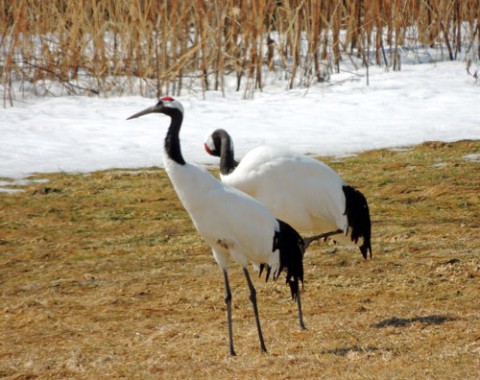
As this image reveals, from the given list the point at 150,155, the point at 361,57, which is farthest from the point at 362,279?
the point at 361,57

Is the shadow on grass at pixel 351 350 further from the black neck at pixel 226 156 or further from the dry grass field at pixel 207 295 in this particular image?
the black neck at pixel 226 156

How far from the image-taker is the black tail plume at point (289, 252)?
205 inches

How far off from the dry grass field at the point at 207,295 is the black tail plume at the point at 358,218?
24 centimetres

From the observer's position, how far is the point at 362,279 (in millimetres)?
6242

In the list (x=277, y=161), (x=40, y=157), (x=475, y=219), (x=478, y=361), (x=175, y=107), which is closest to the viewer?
(x=478, y=361)

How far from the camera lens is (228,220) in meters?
5.08

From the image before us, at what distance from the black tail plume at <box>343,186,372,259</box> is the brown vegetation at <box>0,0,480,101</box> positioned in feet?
19.8

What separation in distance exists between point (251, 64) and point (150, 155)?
2.84 metres

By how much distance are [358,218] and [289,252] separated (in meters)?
1.07

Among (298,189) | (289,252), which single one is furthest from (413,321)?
(298,189)

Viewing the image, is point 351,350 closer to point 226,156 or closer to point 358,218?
point 358,218

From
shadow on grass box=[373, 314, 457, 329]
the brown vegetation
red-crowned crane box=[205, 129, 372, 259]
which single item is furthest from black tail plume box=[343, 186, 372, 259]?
the brown vegetation

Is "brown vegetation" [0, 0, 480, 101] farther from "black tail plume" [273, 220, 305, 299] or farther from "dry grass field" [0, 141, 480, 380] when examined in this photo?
"black tail plume" [273, 220, 305, 299]

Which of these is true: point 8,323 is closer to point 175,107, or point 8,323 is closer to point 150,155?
point 175,107
